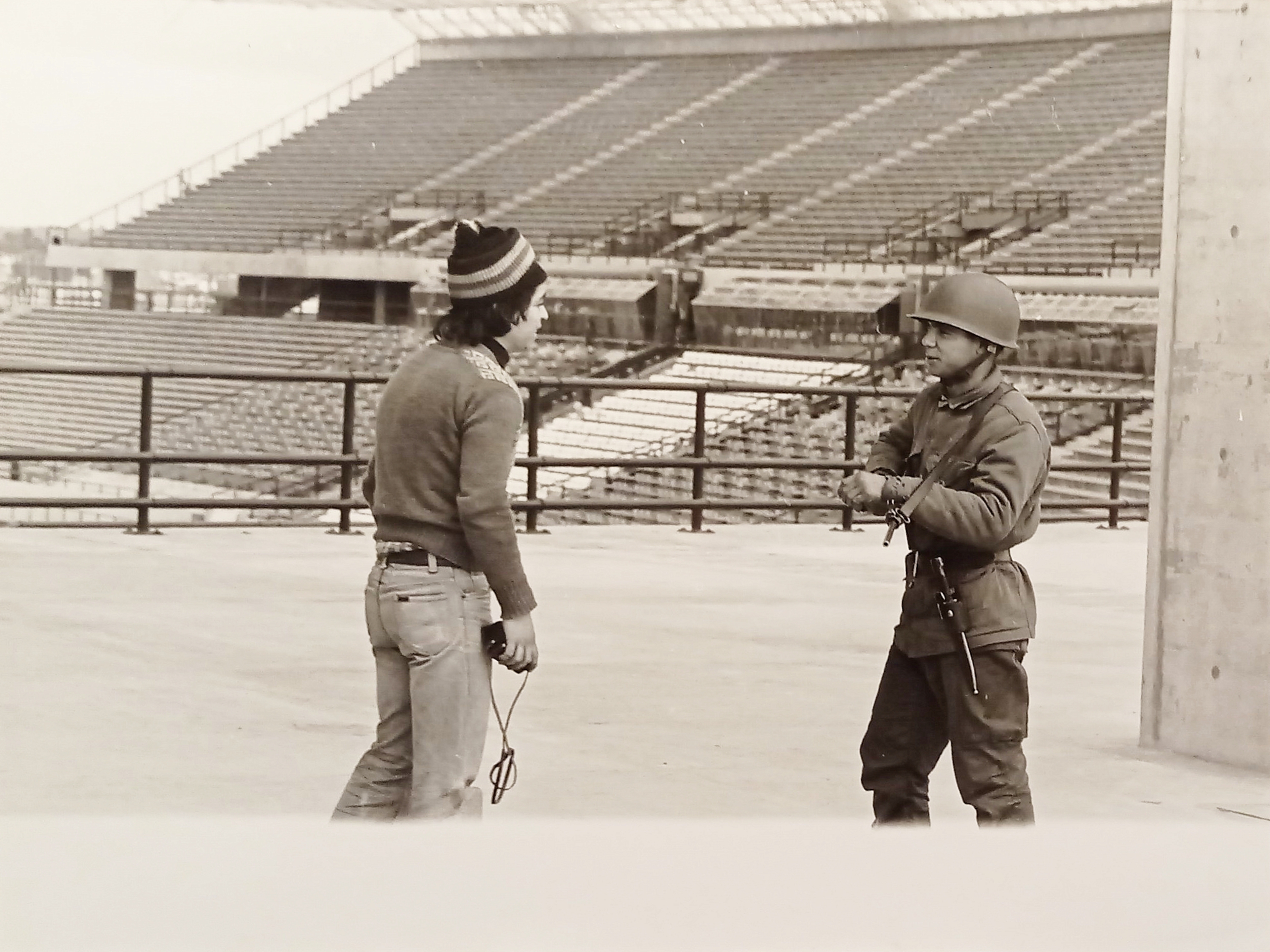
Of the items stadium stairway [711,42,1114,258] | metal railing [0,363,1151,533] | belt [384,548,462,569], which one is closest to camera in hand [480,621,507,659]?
belt [384,548,462,569]

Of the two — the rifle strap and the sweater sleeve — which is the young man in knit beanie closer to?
the sweater sleeve

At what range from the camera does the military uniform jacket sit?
13.3 feet

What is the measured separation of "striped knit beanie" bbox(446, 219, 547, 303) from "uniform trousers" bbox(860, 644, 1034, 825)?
47.2 inches

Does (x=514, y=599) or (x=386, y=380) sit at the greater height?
(x=386, y=380)

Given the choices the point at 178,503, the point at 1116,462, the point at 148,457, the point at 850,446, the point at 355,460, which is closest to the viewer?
the point at 148,457

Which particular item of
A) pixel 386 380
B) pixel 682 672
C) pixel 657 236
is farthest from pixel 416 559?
pixel 657 236

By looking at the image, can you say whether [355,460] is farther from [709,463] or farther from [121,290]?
[121,290]

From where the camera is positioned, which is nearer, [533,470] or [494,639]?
Answer: [494,639]

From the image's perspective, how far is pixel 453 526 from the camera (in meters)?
3.71

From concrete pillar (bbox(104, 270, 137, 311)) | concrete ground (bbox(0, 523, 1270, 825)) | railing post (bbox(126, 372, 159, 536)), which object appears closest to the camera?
concrete ground (bbox(0, 523, 1270, 825))

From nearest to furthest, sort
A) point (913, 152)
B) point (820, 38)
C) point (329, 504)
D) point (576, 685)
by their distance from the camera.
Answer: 1. point (576, 685)
2. point (329, 504)
3. point (913, 152)
4. point (820, 38)

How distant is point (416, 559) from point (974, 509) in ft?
3.67

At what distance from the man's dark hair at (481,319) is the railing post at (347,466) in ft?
23.3

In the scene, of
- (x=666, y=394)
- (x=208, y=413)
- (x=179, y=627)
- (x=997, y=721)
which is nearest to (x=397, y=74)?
(x=208, y=413)
